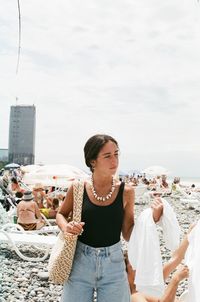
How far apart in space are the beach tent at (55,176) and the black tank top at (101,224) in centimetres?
1328

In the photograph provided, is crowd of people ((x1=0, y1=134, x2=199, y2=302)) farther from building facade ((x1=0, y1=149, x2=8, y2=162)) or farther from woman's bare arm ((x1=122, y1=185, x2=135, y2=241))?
building facade ((x1=0, y1=149, x2=8, y2=162))

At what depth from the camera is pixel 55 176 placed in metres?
15.8

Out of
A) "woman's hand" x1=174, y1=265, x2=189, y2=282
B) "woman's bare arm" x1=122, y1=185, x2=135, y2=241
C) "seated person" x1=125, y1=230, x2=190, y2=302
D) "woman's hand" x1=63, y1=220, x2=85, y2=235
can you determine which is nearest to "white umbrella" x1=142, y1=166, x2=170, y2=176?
"seated person" x1=125, y1=230, x2=190, y2=302

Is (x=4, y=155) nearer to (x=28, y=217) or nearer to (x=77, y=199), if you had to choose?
(x=28, y=217)

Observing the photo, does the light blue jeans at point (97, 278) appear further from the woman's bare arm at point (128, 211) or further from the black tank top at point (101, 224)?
the woman's bare arm at point (128, 211)

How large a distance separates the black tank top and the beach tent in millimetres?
13280

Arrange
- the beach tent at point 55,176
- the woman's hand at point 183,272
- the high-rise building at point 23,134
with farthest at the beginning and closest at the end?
the high-rise building at point 23,134 < the beach tent at point 55,176 < the woman's hand at point 183,272

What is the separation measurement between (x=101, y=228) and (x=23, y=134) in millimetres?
136850

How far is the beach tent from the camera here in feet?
52.0

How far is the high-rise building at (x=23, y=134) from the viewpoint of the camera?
13062cm

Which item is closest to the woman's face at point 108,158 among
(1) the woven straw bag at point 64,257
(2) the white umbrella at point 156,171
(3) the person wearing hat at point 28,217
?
(1) the woven straw bag at point 64,257

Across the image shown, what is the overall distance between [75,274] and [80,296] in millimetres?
118

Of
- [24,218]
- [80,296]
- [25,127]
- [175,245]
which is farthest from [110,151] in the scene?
[25,127]

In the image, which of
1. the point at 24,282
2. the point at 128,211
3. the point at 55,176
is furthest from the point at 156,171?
the point at 128,211
